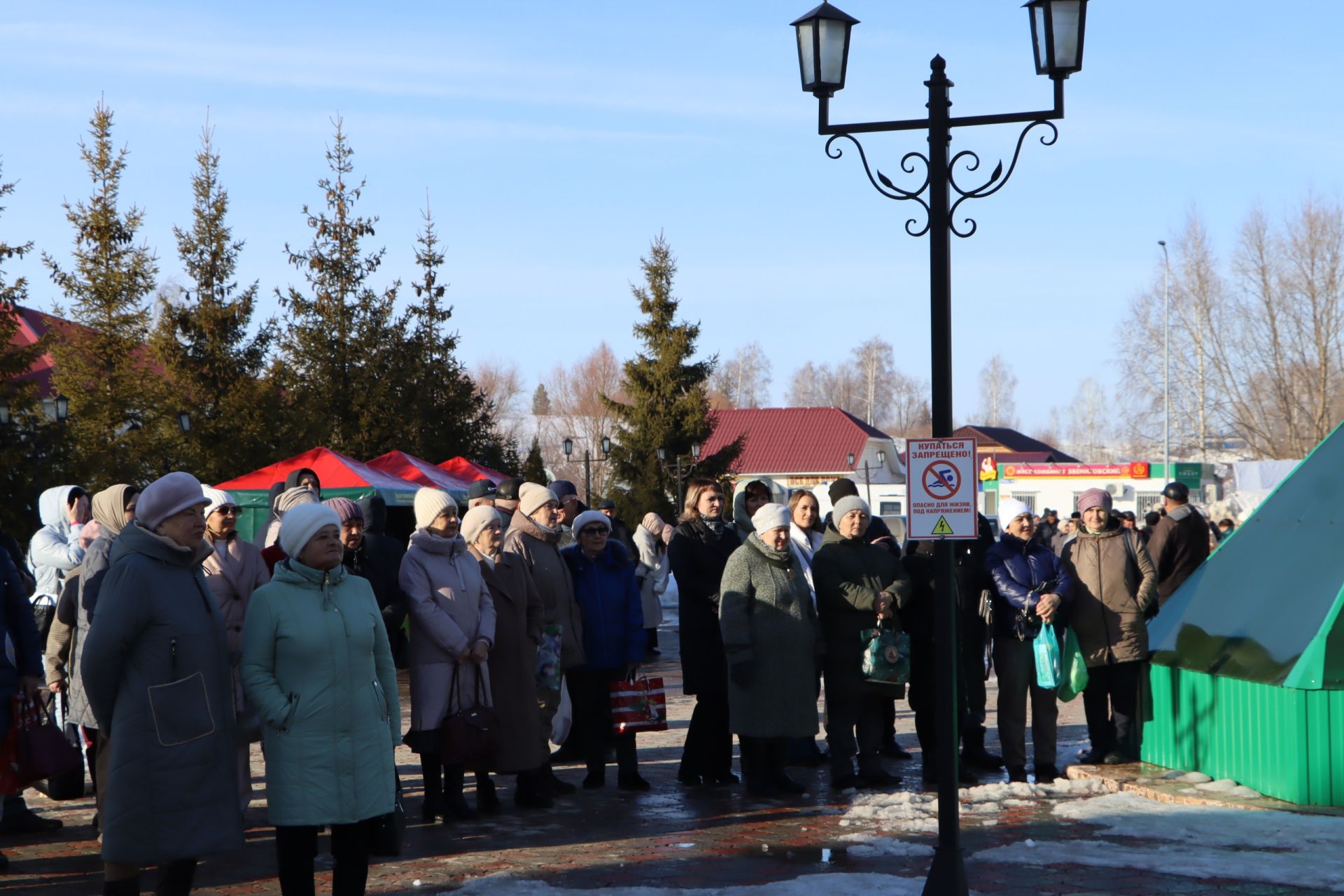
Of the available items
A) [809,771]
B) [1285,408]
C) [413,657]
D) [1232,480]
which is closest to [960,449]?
[413,657]

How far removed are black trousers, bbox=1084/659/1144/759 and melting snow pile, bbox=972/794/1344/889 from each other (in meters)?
1.72

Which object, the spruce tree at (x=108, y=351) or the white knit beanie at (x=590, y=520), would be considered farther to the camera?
the spruce tree at (x=108, y=351)

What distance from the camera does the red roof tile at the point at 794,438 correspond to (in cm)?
7469

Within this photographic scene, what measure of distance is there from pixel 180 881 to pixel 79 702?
2419mm

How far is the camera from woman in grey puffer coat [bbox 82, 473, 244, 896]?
535 cm

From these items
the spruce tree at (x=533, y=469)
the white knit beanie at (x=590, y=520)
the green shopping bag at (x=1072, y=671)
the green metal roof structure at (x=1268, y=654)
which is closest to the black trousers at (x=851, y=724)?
the green shopping bag at (x=1072, y=671)

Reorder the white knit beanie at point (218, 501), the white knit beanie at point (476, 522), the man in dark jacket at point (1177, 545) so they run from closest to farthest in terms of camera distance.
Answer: the white knit beanie at point (218, 501) → the white knit beanie at point (476, 522) → the man in dark jacket at point (1177, 545)

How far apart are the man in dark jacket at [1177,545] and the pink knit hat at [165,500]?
10.2m

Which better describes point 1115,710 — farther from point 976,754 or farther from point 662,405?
point 662,405

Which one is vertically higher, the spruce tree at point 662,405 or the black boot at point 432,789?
the spruce tree at point 662,405

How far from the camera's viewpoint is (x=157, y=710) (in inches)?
213

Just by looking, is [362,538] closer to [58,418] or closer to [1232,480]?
[58,418]

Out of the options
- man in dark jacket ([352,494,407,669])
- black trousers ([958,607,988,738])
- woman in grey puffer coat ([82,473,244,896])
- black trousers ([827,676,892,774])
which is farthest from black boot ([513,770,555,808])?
woman in grey puffer coat ([82,473,244,896])

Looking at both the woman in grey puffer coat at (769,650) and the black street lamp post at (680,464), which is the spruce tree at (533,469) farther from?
the woman in grey puffer coat at (769,650)
